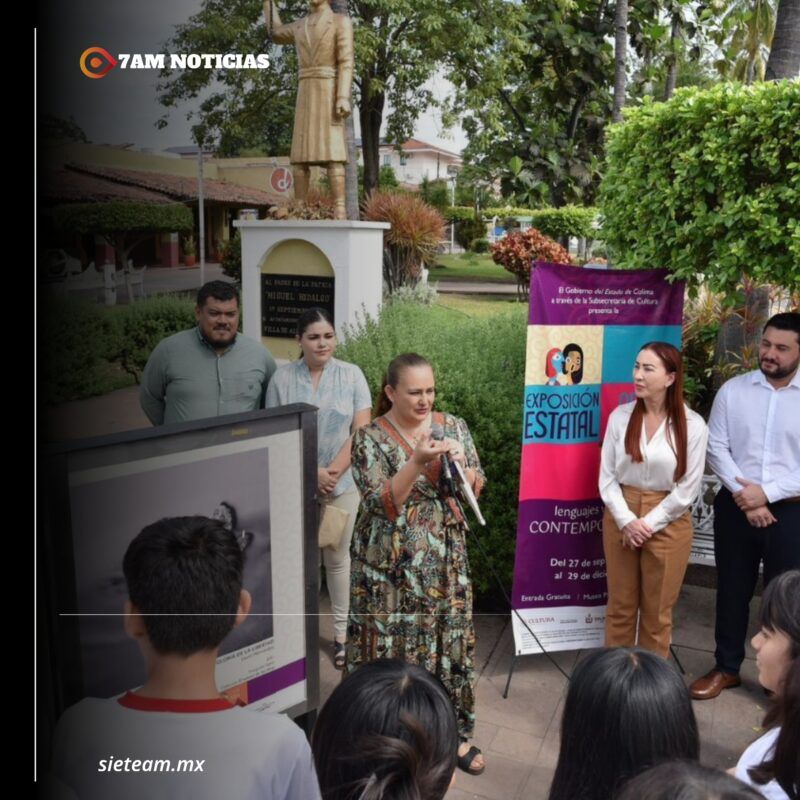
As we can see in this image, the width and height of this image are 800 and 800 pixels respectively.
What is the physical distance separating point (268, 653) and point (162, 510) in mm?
463

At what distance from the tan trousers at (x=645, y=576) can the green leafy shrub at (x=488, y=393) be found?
47 centimetres

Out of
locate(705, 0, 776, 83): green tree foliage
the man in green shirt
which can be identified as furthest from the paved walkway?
locate(705, 0, 776, 83): green tree foliage

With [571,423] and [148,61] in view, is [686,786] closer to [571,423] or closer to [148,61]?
[148,61]

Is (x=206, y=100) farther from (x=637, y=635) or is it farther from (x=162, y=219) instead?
(x=637, y=635)

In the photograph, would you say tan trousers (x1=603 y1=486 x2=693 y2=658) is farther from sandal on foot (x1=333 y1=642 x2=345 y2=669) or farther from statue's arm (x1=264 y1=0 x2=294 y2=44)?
statue's arm (x1=264 y1=0 x2=294 y2=44)

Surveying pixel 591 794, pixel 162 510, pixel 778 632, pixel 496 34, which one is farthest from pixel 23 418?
pixel 778 632

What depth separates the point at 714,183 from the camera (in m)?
2.32

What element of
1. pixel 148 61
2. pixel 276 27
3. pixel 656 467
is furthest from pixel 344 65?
pixel 656 467

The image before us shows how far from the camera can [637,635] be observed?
2682 millimetres

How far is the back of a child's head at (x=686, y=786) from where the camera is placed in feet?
3.07

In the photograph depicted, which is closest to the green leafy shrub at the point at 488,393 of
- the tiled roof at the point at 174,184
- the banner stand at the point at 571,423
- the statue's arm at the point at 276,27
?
the banner stand at the point at 571,423

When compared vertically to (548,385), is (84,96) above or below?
above

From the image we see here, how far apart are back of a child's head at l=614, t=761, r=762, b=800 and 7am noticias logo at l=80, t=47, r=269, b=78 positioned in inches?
47.8

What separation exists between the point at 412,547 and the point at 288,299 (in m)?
0.73
